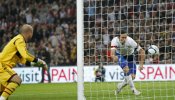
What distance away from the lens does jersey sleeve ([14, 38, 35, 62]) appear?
10.7 meters

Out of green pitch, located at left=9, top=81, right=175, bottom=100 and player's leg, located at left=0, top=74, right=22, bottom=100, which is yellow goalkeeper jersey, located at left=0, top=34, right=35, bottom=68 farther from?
green pitch, located at left=9, top=81, right=175, bottom=100

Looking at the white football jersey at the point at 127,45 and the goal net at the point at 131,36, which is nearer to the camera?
the goal net at the point at 131,36

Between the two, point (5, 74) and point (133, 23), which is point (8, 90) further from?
point (133, 23)

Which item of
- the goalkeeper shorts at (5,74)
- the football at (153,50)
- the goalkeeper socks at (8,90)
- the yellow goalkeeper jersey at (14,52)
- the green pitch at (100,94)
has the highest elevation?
the yellow goalkeeper jersey at (14,52)

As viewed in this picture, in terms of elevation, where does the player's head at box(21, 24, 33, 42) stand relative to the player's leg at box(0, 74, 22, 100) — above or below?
above

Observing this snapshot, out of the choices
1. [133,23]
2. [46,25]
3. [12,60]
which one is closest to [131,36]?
[133,23]

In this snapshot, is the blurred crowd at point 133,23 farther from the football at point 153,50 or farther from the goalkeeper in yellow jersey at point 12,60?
the goalkeeper in yellow jersey at point 12,60

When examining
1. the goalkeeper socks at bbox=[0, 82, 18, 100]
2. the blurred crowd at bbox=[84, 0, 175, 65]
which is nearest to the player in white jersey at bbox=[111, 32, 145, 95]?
the blurred crowd at bbox=[84, 0, 175, 65]

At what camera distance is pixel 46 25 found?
3084 centimetres

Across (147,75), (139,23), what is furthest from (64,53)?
(139,23)

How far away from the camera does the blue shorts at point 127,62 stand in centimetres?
1590

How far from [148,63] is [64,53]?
5483mm

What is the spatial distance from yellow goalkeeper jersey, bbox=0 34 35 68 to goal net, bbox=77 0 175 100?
2.61m

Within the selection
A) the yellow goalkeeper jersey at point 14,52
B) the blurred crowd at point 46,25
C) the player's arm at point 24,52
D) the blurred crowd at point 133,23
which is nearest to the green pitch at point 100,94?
the blurred crowd at point 133,23
